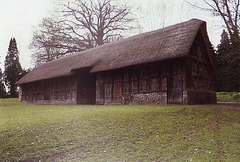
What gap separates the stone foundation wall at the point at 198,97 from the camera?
39.4 feet

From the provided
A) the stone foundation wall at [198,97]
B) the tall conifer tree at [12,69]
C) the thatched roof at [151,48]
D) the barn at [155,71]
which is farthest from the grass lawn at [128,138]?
the tall conifer tree at [12,69]

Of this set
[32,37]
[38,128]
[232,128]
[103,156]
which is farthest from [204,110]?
[32,37]

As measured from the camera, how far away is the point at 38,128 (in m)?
7.55

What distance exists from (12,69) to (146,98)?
3398 cm

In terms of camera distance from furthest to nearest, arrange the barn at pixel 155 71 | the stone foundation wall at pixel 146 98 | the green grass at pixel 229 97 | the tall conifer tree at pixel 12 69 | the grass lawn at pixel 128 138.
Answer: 1. the tall conifer tree at pixel 12 69
2. the green grass at pixel 229 97
3. the stone foundation wall at pixel 146 98
4. the barn at pixel 155 71
5. the grass lawn at pixel 128 138

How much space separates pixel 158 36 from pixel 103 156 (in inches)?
442

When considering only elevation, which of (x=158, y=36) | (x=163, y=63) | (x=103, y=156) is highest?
(x=158, y=36)

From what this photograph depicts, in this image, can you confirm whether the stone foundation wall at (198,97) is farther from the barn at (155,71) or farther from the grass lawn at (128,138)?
the grass lawn at (128,138)

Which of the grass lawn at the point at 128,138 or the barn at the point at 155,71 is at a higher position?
the barn at the point at 155,71

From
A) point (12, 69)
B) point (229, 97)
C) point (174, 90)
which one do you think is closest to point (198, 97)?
point (174, 90)

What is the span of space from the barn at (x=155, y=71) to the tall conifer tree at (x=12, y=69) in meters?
25.2

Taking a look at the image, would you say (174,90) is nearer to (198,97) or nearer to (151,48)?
(198,97)

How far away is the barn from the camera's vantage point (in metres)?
12.4

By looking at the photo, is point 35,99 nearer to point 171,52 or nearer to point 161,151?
point 171,52
